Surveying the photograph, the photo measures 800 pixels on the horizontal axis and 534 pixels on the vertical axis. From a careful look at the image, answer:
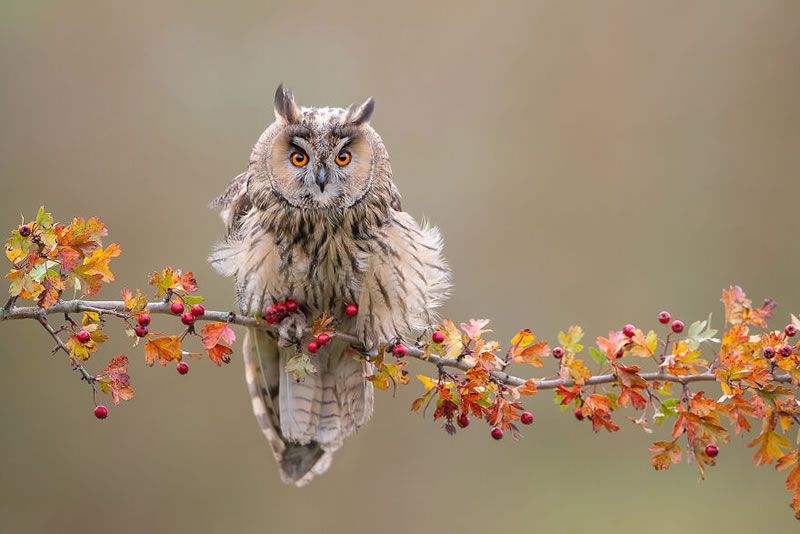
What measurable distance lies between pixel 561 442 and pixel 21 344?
Answer: 3229 millimetres

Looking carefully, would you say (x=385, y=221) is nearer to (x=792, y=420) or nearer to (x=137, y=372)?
(x=792, y=420)

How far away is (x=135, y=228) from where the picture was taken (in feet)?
15.0

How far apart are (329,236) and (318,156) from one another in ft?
0.70

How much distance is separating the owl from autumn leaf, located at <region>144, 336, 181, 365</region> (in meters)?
0.52

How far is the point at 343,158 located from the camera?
7.22 feet

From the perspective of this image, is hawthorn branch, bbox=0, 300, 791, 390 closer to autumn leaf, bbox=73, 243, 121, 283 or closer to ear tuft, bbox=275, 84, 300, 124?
autumn leaf, bbox=73, 243, 121, 283

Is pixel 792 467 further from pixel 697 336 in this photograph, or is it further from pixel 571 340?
pixel 571 340

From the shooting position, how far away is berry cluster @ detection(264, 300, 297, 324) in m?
2.00

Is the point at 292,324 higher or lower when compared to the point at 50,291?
higher

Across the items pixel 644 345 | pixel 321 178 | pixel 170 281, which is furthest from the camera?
pixel 321 178

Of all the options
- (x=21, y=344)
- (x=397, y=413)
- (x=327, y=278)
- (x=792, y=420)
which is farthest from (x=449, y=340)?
(x=21, y=344)

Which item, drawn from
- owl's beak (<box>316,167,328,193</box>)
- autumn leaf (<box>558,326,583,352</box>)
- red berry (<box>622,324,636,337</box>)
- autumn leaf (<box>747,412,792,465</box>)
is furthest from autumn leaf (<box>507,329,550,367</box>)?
owl's beak (<box>316,167,328,193</box>)

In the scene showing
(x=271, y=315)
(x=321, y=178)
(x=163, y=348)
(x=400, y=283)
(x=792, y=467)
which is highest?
(x=321, y=178)

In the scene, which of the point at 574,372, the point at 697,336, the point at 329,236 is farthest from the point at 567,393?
the point at 329,236
